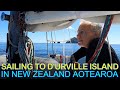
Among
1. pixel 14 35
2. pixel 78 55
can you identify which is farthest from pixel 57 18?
pixel 14 35

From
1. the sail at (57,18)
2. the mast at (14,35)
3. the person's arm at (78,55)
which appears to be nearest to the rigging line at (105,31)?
the sail at (57,18)

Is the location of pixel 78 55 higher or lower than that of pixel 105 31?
lower

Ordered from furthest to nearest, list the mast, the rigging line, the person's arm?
the mast, the person's arm, the rigging line

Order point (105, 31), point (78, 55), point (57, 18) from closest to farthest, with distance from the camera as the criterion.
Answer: point (105, 31), point (57, 18), point (78, 55)

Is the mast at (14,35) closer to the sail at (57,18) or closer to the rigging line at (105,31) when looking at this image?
the sail at (57,18)

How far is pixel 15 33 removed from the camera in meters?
2.58

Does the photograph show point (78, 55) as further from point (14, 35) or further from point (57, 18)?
point (14, 35)

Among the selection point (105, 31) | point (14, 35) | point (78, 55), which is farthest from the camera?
point (14, 35)

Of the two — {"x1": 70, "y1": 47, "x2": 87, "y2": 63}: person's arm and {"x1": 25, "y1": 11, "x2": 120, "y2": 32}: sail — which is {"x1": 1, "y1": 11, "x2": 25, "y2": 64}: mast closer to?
{"x1": 25, "y1": 11, "x2": 120, "y2": 32}: sail

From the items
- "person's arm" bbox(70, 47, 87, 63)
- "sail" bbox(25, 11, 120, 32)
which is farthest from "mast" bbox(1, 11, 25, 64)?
"person's arm" bbox(70, 47, 87, 63)

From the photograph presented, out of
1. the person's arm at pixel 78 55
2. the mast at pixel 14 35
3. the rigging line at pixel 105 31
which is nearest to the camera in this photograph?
the rigging line at pixel 105 31

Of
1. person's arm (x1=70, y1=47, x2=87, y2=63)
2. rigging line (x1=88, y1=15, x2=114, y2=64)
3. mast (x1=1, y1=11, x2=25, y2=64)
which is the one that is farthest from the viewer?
mast (x1=1, y1=11, x2=25, y2=64)
